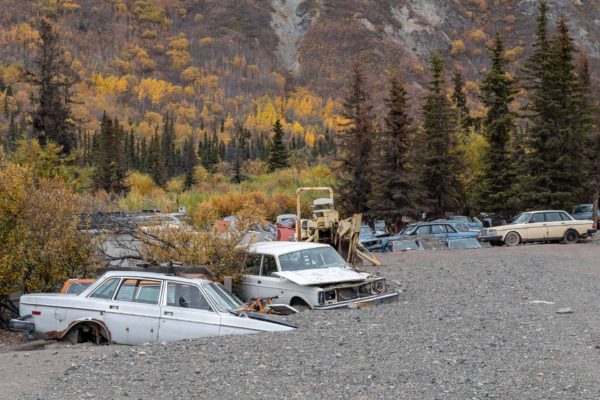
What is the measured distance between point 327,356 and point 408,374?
1.38m

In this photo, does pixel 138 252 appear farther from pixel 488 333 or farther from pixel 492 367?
pixel 492 367

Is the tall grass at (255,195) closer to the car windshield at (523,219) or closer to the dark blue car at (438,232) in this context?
the dark blue car at (438,232)

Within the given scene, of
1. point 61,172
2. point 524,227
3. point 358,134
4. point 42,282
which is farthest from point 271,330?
point 358,134

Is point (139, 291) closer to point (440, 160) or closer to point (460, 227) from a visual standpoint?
point (460, 227)

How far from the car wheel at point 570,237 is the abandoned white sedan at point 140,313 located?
19.7 metres

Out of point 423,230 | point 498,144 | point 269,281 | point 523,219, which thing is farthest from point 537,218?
point 269,281

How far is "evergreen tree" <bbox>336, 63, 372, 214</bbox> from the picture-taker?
42906 millimetres

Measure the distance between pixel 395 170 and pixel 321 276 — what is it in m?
27.2

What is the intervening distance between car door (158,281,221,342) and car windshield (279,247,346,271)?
329cm

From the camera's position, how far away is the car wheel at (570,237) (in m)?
28.3

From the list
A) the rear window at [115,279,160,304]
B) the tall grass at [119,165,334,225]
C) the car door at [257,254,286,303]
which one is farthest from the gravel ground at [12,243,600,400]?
the tall grass at [119,165,334,225]

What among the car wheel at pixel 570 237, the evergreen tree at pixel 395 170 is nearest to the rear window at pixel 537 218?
the car wheel at pixel 570 237

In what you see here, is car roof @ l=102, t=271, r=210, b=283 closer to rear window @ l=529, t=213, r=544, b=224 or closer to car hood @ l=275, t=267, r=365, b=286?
car hood @ l=275, t=267, r=365, b=286

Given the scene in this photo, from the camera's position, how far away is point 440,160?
44.5 m
